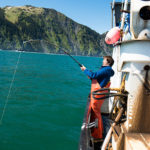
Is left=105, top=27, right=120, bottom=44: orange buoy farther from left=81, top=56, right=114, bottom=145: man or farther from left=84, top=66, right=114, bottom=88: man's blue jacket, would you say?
left=84, top=66, right=114, bottom=88: man's blue jacket

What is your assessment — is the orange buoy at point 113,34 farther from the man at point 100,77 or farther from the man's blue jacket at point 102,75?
the man's blue jacket at point 102,75

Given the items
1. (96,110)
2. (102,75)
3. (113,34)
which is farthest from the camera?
(113,34)

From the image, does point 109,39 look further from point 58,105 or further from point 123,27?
point 58,105

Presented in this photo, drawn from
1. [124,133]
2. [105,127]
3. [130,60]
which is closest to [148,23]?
[130,60]

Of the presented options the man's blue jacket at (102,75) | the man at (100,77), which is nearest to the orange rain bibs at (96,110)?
the man at (100,77)

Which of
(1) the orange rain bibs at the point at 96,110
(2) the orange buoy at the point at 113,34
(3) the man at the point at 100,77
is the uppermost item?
(2) the orange buoy at the point at 113,34

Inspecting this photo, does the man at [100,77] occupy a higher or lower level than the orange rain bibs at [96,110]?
higher

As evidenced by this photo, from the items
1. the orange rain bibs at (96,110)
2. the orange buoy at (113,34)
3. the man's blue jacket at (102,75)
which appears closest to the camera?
the man's blue jacket at (102,75)

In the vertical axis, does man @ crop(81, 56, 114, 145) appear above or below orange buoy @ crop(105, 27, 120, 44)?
below

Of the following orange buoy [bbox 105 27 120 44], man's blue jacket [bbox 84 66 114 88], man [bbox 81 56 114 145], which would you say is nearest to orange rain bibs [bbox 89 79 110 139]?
man [bbox 81 56 114 145]

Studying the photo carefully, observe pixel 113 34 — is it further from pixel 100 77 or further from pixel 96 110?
pixel 96 110

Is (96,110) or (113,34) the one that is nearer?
(96,110)

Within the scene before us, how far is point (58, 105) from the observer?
10875mm

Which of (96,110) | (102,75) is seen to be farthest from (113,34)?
(96,110)
